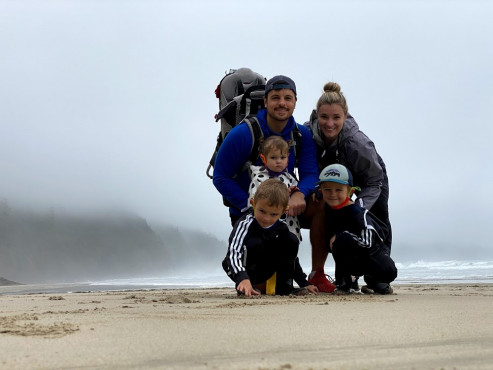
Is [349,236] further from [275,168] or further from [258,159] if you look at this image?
[258,159]

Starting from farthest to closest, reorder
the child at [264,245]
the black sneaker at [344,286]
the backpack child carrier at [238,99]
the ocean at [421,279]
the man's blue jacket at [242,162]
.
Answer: the ocean at [421,279]
the backpack child carrier at [238,99]
the man's blue jacket at [242,162]
the black sneaker at [344,286]
the child at [264,245]

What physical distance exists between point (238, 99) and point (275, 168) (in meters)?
1.08

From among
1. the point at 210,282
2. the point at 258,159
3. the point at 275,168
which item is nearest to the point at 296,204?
the point at 275,168

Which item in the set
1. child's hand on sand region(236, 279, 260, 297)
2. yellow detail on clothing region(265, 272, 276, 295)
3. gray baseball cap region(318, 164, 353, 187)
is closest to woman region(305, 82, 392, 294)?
gray baseball cap region(318, 164, 353, 187)

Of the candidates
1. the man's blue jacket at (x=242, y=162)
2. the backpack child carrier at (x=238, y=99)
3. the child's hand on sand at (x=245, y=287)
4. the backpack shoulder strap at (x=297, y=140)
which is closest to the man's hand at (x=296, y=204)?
the man's blue jacket at (x=242, y=162)

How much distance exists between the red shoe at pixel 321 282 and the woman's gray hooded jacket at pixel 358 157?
29.0 inches

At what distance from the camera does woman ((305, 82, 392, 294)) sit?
15.4 ft

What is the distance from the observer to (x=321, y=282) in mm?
4727

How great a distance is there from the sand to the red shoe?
6.63ft

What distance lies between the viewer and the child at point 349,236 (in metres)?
4.33

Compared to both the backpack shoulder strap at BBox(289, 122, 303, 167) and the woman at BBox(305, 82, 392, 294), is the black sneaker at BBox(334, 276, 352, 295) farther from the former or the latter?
the backpack shoulder strap at BBox(289, 122, 303, 167)

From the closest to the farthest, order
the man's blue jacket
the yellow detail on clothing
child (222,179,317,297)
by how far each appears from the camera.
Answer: child (222,179,317,297), the yellow detail on clothing, the man's blue jacket

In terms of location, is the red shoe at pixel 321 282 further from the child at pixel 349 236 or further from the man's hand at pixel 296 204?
the man's hand at pixel 296 204

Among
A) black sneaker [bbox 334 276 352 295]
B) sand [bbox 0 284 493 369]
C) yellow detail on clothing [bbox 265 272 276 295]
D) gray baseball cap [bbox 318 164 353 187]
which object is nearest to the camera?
sand [bbox 0 284 493 369]
